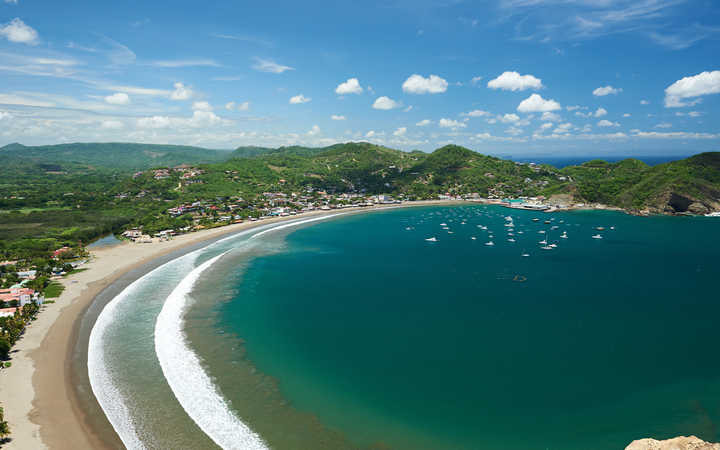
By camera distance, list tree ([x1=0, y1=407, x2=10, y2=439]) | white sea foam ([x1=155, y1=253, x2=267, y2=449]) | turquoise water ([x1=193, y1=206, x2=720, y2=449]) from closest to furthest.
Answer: tree ([x1=0, y1=407, x2=10, y2=439]) < white sea foam ([x1=155, y1=253, x2=267, y2=449]) < turquoise water ([x1=193, y1=206, x2=720, y2=449])

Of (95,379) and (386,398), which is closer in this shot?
(386,398)

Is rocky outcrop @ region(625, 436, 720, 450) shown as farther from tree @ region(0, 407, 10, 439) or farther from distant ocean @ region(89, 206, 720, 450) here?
tree @ region(0, 407, 10, 439)

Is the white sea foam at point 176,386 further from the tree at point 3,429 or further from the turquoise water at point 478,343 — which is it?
the tree at point 3,429

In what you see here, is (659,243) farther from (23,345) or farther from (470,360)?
(23,345)

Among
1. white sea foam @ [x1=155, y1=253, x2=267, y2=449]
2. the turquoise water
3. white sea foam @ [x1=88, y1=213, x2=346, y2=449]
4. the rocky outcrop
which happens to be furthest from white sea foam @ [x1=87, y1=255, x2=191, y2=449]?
the rocky outcrop

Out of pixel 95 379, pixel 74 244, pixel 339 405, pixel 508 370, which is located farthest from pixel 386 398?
pixel 74 244

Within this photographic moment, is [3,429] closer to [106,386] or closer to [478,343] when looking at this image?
[106,386]

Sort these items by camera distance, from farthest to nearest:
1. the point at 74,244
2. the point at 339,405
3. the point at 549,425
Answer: the point at 74,244 < the point at 339,405 < the point at 549,425

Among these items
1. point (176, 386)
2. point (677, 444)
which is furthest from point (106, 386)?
point (677, 444)
